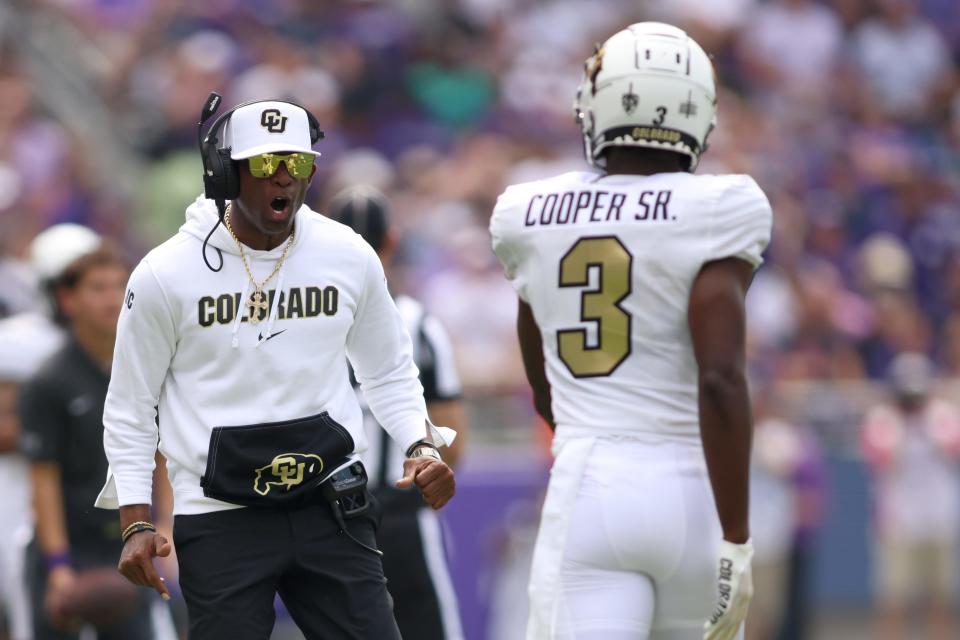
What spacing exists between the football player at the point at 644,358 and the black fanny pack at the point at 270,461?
675 mm

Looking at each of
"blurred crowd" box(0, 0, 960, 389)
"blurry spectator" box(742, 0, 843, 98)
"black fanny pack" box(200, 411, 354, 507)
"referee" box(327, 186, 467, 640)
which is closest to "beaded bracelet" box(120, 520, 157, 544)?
"black fanny pack" box(200, 411, 354, 507)

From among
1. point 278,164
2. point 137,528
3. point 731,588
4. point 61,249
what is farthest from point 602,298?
point 61,249

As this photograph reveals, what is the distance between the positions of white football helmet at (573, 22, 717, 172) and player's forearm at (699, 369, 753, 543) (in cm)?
71

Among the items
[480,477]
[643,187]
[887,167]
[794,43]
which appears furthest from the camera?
[794,43]

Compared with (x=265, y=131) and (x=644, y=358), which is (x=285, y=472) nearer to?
(x=265, y=131)

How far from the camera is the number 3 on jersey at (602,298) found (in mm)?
4742

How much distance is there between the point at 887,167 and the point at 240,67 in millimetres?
5448

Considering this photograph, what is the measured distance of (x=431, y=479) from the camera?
454 cm

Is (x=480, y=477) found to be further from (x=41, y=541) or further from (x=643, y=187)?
(x=643, y=187)

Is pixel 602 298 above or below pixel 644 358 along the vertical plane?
above

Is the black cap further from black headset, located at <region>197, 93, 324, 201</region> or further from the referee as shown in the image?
black headset, located at <region>197, 93, 324, 201</region>

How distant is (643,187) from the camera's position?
4805 millimetres

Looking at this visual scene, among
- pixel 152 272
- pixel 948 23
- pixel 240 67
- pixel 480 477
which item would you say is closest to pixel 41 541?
pixel 152 272

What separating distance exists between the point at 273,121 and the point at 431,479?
3.24 ft
